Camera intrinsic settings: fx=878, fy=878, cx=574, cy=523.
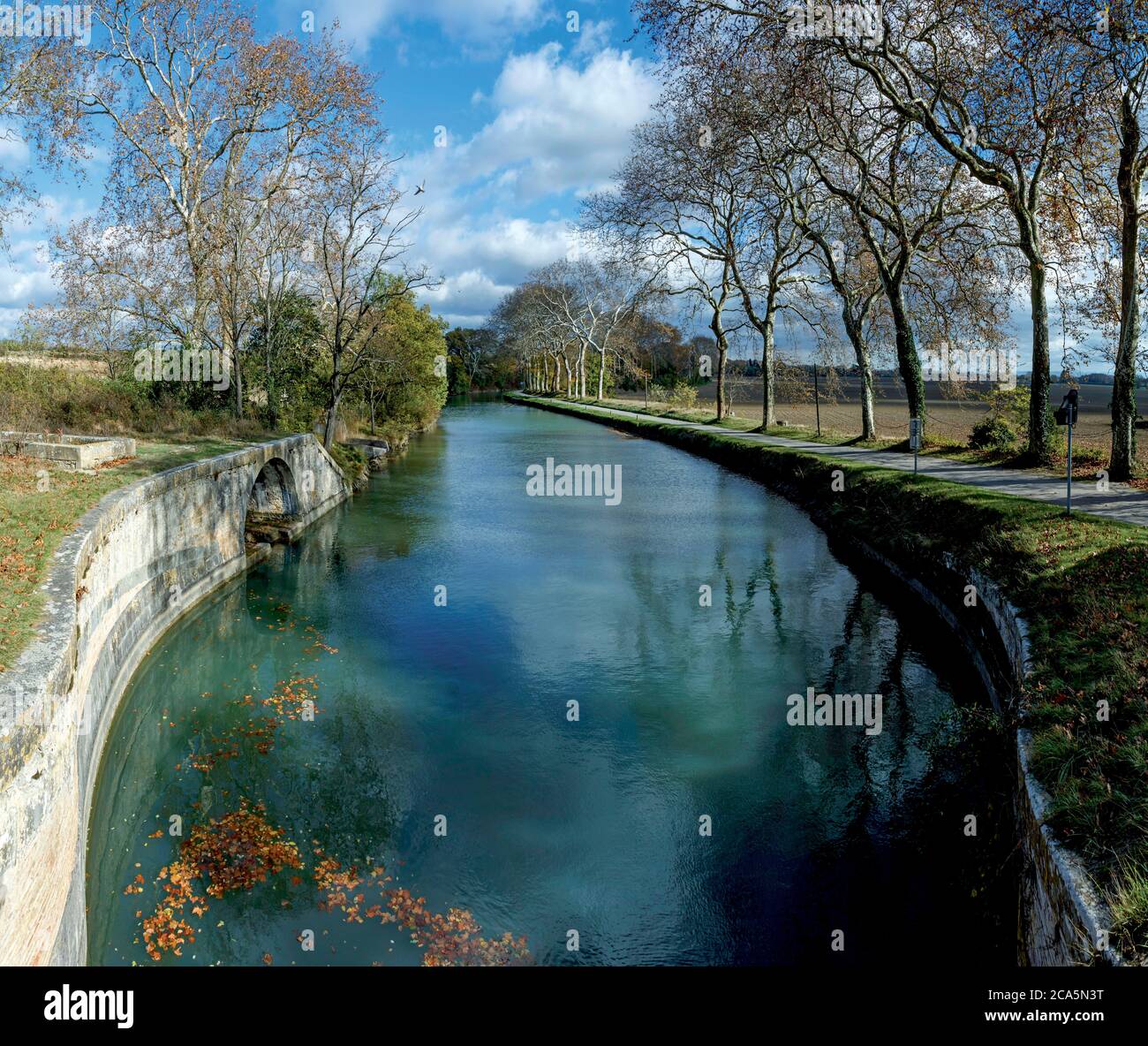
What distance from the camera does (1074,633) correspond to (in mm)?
8555

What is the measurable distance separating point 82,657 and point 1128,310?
1758 centimetres

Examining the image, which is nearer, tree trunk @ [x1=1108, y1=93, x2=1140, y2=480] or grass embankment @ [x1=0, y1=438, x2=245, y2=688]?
grass embankment @ [x1=0, y1=438, x2=245, y2=688]

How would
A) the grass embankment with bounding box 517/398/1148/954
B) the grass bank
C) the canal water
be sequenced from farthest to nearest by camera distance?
1. the grass bank
2. the canal water
3. the grass embankment with bounding box 517/398/1148/954

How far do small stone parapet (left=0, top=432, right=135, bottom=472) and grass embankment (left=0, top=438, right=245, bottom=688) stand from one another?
24 cm

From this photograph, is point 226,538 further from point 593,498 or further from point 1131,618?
point 1131,618

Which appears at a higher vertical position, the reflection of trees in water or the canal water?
the reflection of trees in water

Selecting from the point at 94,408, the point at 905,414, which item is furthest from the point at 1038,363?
the point at 905,414

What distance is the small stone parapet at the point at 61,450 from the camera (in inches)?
557

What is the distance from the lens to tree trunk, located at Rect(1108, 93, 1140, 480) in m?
15.2

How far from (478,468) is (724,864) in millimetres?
28365

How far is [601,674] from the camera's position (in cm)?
1170

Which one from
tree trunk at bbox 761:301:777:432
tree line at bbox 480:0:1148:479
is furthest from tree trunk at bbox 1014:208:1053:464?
tree trunk at bbox 761:301:777:432

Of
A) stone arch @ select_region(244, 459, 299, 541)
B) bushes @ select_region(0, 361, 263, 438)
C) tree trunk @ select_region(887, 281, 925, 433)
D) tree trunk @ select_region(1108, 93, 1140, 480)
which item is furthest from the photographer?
tree trunk @ select_region(887, 281, 925, 433)

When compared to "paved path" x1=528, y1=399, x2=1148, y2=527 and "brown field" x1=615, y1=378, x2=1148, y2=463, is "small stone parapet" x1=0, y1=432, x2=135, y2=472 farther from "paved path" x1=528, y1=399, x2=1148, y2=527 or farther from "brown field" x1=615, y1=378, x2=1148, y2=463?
"brown field" x1=615, y1=378, x2=1148, y2=463
